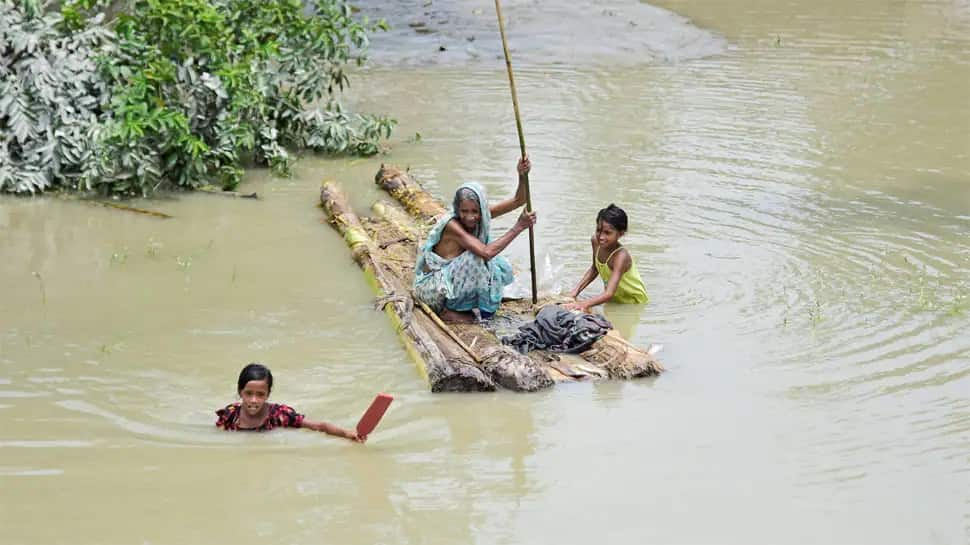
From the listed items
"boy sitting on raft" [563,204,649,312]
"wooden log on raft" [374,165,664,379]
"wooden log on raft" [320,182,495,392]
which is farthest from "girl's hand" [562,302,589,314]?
"wooden log on raft" [320,182,495,392]

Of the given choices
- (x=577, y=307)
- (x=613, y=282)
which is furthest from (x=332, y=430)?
(x=613, y=282)

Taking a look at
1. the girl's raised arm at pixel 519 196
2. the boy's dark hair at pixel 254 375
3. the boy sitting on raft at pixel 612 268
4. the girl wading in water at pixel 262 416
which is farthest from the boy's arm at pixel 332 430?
the boy sitting on raft at pixel 612 268

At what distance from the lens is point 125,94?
9039mm

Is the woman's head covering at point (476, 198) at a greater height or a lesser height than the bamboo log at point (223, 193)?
greater

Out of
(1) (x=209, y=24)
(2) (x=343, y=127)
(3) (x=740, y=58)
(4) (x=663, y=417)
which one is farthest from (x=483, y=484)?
(3) (x=740, y=58)

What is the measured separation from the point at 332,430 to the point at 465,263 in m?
1.71

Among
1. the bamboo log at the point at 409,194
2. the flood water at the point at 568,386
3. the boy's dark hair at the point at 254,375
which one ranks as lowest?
the flood water at the point at 568,386

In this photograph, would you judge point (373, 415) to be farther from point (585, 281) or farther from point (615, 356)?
point (585, 281)

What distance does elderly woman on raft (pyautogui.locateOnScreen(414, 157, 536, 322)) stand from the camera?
6629 mm

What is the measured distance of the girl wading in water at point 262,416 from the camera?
17.0 ft

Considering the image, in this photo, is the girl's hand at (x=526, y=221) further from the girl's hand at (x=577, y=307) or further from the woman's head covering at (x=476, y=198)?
the girl's hand at (x=577, y=307)

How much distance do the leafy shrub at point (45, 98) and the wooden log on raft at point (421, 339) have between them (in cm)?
238

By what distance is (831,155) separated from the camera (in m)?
10.7

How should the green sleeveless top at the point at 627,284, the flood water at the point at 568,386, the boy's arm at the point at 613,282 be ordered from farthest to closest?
the green sleeveless top at the point at 627,284
the boy's arm at the point at 613,282
the flood water at the point at 568,386
